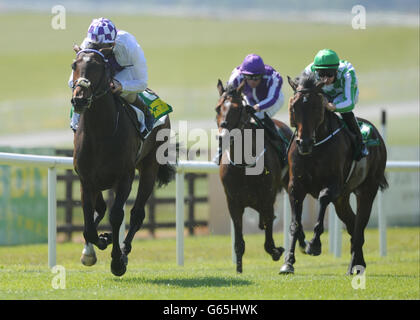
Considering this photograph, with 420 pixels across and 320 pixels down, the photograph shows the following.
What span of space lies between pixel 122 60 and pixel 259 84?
1810 mm

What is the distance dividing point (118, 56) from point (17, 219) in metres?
5.96

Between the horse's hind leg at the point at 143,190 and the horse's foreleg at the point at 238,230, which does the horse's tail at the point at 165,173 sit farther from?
the horse's foreleg at the point at 238,230

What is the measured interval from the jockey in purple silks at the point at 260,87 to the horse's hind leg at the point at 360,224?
3.08 ft

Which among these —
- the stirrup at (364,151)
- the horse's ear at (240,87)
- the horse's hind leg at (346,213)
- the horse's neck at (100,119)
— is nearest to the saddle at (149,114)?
the horse's neck at (100,119)

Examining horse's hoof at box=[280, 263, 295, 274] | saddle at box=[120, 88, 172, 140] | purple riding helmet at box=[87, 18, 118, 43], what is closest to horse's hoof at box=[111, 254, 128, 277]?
saddle at box=[120, 88, 172, 140]

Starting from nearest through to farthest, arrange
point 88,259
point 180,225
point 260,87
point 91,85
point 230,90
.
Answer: point 91,85
point 88,259
point 230,90
point 260,87
point 180,225

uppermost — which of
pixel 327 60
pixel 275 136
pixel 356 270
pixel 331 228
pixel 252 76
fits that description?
pixel 327 60

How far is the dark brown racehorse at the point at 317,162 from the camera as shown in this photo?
23.8 ft

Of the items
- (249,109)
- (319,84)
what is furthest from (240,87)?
(319,84)

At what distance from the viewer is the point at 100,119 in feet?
21.8

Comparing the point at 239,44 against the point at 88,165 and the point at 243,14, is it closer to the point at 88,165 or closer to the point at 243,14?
the point at 243,14

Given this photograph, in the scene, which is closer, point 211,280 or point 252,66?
point 211,280

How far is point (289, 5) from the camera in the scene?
2215 inches

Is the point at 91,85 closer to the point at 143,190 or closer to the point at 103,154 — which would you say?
the point at 103,154
